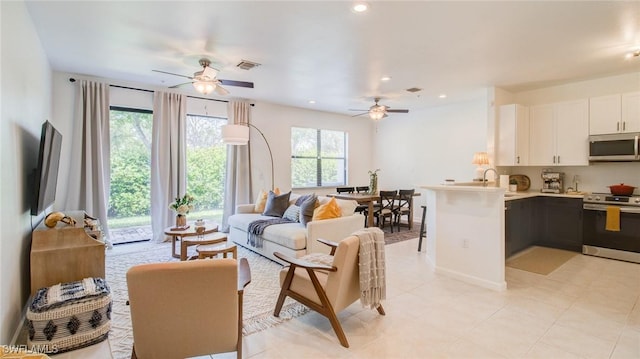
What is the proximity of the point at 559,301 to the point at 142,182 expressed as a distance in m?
6.39

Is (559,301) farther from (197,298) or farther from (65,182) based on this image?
(65,182)

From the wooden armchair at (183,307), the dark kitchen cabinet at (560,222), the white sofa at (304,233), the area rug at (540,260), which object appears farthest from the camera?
the dark kitchen cabinet at (560,222)

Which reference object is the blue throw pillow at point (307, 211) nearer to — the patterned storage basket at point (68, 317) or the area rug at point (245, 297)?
the area rug at point (245, 297)

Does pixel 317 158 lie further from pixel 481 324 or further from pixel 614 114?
pixel 481 324

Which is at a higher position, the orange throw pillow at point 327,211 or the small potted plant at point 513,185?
the small potted plant at point 513,185

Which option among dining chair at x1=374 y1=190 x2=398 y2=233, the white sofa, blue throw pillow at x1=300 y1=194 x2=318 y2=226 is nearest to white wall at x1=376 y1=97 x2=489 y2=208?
dining chair at x1=374 y1=190 x2=398 y2=233

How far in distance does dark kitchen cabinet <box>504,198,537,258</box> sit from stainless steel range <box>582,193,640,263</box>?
26.9 inches

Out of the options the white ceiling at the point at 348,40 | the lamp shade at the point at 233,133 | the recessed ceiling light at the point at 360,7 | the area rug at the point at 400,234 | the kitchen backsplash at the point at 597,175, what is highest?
the white ceiling at the point at 348,40

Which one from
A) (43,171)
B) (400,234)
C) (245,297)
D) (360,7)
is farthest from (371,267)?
(400,234)

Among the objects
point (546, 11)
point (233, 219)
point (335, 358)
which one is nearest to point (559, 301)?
point (335, 358)

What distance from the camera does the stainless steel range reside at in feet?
14.5

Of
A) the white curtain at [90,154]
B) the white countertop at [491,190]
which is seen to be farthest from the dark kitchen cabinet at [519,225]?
the white curtain at [90,154]

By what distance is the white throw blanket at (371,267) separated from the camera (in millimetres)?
2578

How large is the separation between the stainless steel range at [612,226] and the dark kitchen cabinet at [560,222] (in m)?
0.10
